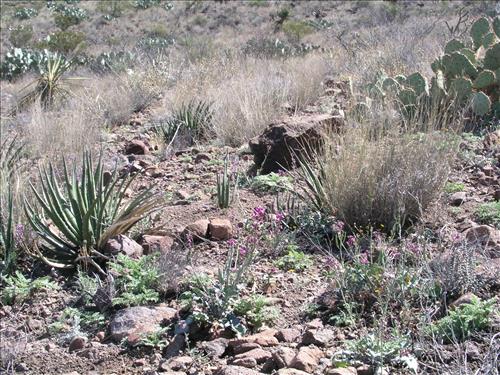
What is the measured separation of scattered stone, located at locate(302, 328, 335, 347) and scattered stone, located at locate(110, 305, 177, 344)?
78 cm

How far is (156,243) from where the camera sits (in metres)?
4.96

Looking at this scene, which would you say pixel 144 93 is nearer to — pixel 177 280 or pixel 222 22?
pixel 177 280

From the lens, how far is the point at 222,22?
111 ft

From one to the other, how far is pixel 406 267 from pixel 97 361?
5.61 ft

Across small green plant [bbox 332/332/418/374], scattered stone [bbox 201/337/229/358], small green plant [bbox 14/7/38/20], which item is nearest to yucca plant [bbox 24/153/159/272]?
scattered stone [bbox 201/337/229/358]

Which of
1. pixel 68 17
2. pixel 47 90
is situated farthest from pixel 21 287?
pixel 68 17

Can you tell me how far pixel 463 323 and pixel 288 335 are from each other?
869mm

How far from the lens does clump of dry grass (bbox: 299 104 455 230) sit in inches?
192

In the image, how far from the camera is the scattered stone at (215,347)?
360cm

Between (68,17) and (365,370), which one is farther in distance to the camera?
(68,17)


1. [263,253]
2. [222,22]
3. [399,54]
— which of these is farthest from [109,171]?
[222,22]

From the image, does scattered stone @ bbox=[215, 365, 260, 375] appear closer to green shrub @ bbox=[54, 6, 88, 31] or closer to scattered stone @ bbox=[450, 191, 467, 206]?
scattered stone @ bbox=[450, 191, 467, 206]

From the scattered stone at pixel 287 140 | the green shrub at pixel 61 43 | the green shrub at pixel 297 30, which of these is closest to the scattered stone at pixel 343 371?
the scattered stone at pixel 287 140

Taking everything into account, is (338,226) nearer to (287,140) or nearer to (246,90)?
(287,140)
